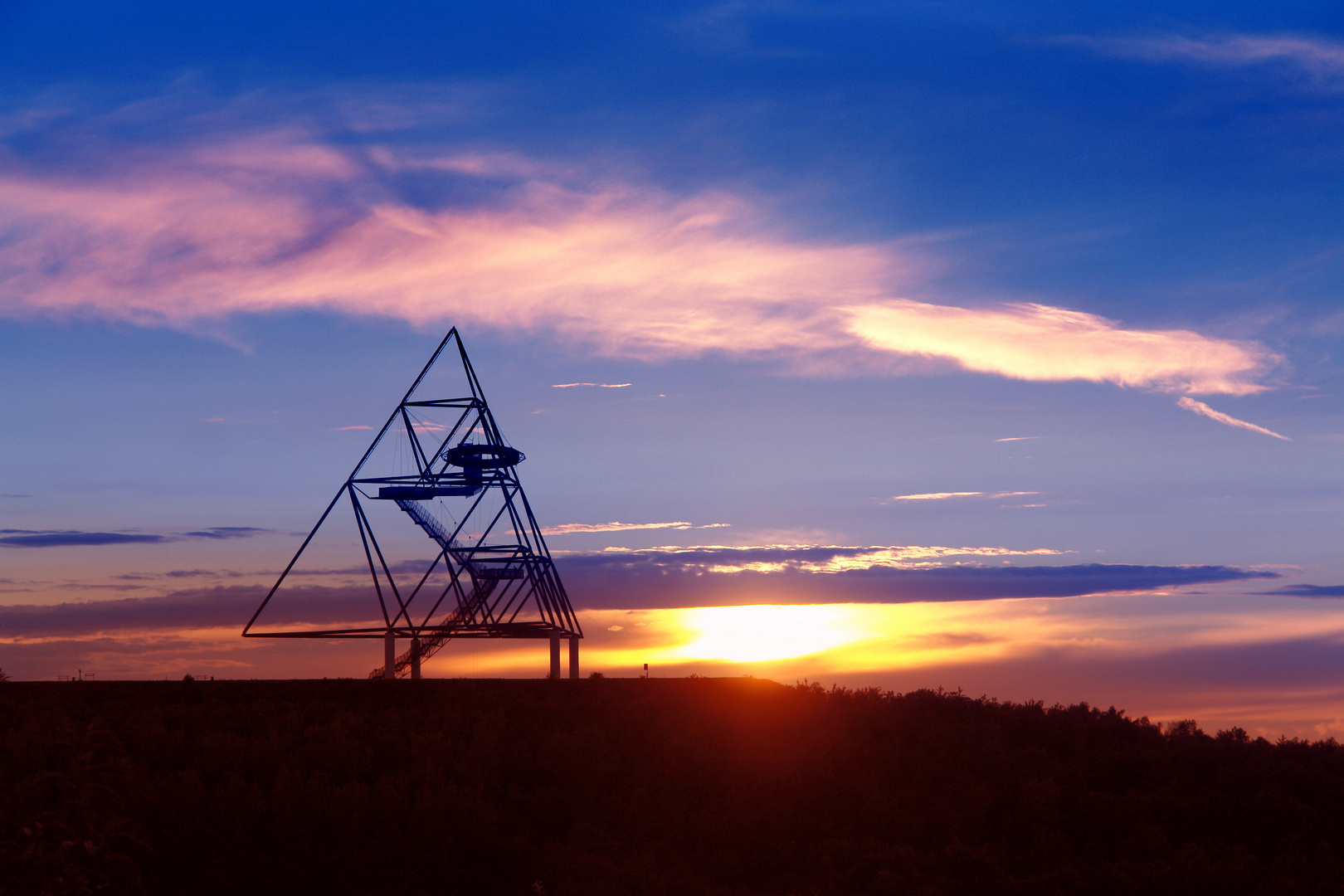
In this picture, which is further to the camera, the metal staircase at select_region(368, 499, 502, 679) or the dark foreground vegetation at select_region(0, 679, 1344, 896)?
the metal staircase at select_region(368, 499, 502, 679)

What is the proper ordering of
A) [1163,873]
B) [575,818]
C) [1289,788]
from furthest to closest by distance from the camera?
[1289,788] → [575,818] → [1163,873]

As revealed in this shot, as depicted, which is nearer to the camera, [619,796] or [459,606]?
[619,796]

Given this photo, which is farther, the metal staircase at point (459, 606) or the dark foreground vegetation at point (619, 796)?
the metal staircase at point (459, 606)

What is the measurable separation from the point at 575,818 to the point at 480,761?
2072mm

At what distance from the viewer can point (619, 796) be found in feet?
54.7

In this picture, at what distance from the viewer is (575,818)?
16.0 meters

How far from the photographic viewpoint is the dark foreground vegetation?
13.9m

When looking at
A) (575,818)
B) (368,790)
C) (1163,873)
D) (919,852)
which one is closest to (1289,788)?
(1163,873)

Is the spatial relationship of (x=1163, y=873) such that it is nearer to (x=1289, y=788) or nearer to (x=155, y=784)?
(x=1289, y=788)

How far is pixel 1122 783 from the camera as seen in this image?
65.5ft

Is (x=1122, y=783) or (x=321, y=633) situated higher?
(x=321, y=633)

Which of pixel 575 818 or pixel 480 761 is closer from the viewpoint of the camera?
pixel 575 818

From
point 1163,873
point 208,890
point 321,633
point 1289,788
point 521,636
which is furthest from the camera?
point 521,636

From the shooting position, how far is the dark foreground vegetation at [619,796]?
45.5 feet
